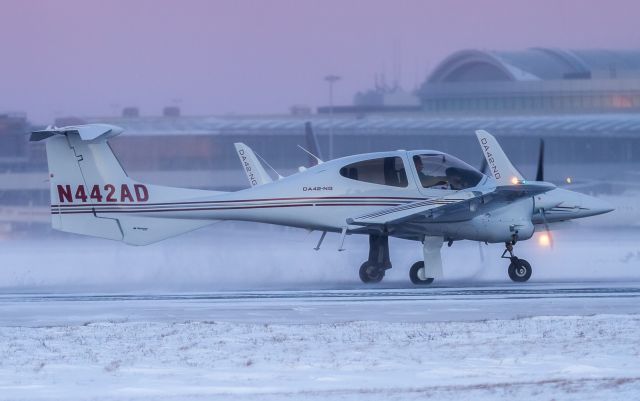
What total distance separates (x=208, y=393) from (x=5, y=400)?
2.00 meters

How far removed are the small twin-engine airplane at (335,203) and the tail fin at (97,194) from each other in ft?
0.06

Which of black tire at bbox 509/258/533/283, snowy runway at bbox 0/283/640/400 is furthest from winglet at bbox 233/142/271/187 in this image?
snowy runway at bbox 0/283/640/400

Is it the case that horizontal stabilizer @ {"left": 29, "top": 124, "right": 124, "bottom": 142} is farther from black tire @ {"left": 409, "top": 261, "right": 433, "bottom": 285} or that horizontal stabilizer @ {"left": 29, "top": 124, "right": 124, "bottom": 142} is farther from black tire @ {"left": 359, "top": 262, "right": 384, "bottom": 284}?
black tire @ {"left": 409, "top": 261, "right": 433, "bottom": 285}

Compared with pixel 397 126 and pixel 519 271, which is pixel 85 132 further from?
pixel 397 126

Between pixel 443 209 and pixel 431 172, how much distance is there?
996mm

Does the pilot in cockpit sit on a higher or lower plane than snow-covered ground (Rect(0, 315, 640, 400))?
higher

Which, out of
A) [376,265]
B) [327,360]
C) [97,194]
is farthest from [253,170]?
[327,360]

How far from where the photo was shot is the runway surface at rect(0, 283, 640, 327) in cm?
1767

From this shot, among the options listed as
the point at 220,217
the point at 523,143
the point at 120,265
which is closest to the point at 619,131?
the point at 523,143

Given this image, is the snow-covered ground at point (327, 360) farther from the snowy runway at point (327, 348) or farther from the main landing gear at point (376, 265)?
the main landing gear at point (376, 265)

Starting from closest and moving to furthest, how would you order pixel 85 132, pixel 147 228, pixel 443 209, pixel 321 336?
1. pixel 321 336
2. pixel 443 209
3. pixel 85 132
4. pixel 147 228

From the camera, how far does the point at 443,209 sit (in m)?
23.1

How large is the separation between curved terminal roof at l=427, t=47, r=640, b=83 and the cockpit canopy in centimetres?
7355

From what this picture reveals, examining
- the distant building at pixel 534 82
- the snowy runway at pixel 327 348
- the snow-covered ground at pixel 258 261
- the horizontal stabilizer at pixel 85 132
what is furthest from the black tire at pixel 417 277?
the distant building at pixel 534 82
